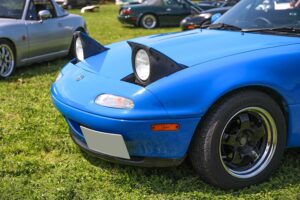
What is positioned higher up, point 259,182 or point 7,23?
point 7,23

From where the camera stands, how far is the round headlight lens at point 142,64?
2.90 metres

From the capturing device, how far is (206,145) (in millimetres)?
2883

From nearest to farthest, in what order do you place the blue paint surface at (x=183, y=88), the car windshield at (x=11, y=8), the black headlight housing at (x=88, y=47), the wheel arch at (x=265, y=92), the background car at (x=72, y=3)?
the blue paint surface at (x=183, y=88), the wheel arch at (x=265, y=92), the black headlight housing at (x=88, y=47), the car windshield at (x=11, y=8), the background car at (x=72, y=3)

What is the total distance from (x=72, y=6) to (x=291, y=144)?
80.9ft

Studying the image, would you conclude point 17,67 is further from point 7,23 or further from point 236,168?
point 236,168

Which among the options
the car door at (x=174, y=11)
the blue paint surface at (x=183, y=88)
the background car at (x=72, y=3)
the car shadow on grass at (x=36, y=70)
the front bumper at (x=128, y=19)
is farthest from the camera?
the background car at (x=72, y=3)

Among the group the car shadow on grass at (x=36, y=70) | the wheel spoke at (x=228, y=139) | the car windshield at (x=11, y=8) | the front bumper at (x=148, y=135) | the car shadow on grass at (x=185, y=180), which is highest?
the car windshield at (x=11, y=8)

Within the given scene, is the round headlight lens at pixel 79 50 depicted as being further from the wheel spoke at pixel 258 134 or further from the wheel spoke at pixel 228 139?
the wheel spoke at pixel 258 134

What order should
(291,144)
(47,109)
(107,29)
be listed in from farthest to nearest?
1. (107,29)
2. (47,109)
3. (291,144)

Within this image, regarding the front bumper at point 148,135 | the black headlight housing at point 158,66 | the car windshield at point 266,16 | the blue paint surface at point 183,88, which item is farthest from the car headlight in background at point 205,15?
the front bumper at point 148,135

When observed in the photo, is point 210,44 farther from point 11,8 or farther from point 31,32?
point 11,8

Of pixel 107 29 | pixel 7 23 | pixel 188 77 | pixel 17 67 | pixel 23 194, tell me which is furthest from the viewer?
pixel 107 29

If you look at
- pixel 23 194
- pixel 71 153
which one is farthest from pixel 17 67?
pixel 23 194

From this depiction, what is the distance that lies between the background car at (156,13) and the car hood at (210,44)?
11347 millimetres
